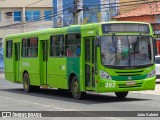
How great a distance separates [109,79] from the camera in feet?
61.7

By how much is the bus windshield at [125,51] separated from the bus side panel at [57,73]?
3.17 meters

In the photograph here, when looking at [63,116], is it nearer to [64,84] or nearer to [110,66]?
[110,66]

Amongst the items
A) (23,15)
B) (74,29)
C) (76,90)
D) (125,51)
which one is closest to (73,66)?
(76,90)

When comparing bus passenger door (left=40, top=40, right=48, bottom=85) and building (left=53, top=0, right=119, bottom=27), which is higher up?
building (left=53, top=0, right=119, bottom=27)

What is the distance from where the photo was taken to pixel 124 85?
19.0 meters

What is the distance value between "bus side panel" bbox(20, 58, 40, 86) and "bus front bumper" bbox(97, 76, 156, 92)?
6.49 meters

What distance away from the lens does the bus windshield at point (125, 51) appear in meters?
18.9

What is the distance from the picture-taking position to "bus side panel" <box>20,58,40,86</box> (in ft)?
81.1

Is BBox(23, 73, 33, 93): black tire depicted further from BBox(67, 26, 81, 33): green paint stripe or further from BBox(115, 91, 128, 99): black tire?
BBox(115, 91, 128, 99): black tire

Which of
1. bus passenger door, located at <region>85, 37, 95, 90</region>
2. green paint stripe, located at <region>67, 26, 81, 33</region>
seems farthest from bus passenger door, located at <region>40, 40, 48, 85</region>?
bus passenger door, located at <region>85, 37, 95, 90</region>

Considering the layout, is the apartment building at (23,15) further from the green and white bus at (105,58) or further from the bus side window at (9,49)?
the green and white bus at (105,58)

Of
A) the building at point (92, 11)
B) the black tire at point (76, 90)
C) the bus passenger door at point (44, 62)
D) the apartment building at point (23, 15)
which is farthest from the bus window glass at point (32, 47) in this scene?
the apartment building at point (23, 15)

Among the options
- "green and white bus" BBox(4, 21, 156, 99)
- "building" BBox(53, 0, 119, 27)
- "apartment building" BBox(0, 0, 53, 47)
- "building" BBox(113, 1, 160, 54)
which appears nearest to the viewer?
"green and white bus" BBox(4, 21, 156, 99)

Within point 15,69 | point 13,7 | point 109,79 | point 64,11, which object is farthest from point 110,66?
point 13,7
